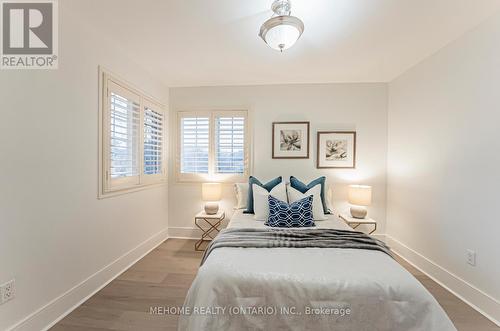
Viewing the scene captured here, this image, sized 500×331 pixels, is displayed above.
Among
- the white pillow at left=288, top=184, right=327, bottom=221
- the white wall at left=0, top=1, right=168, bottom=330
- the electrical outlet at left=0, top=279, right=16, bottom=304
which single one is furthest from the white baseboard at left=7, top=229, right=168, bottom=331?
the white pillow at left=288, top=184, right=327, bottom=221

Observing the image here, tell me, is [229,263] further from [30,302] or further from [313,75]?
[313,75]

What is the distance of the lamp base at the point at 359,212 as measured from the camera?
317 centimetres

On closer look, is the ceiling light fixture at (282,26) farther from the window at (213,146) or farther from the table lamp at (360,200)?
the table lamp at (360,200)

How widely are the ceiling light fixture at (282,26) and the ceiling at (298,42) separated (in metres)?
0.10

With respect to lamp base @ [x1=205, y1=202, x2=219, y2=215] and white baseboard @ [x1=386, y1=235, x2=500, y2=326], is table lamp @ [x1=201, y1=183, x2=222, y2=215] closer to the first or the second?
lamp base @ [x1=205, y1=202, x2=219, y2=215]

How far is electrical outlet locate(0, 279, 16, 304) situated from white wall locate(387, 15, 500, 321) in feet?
12.0

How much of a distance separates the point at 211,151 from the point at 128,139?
4.31ft

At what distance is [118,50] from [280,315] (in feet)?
9.82

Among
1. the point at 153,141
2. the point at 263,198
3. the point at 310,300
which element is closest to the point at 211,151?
the point at 153,141

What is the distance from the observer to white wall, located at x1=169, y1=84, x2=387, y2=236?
11.8 ft

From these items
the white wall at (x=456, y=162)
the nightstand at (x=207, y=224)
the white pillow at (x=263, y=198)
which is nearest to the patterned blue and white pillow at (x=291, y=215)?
the white pillow at (x=263, y=198)

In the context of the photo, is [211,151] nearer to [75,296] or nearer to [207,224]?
[207,224]

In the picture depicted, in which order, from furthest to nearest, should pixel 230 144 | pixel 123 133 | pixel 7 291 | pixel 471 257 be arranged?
pixel 230 144 → pixel 123 133 → pixel 471 257 → pixel 7 291

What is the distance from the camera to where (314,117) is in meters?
3.68
